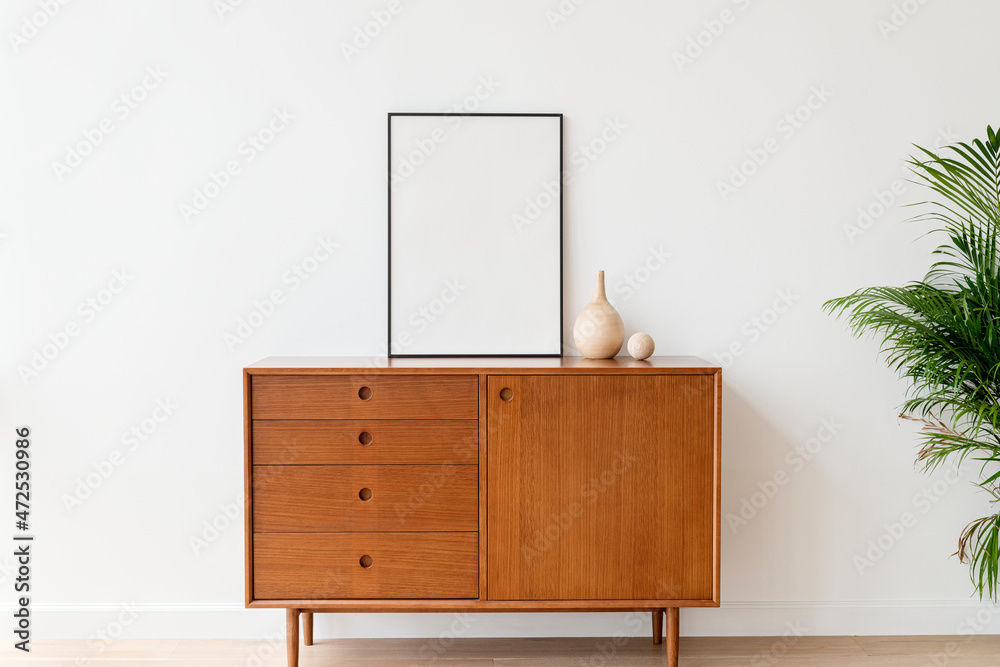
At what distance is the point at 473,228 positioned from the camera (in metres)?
2.41

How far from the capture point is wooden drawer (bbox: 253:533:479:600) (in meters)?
2.07

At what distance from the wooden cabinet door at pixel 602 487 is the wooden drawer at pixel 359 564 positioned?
110 millimetres

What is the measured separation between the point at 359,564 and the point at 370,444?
34 centimetres

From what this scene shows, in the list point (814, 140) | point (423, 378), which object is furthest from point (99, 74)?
point (814, 140)

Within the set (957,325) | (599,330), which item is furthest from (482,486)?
(957,325)

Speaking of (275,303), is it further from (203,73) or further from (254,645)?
(254,645)

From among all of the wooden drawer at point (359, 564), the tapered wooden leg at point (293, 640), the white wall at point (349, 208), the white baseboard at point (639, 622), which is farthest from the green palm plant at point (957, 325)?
the tapered wooden leg at point (293, 640)

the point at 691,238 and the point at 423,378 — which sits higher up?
the point at 691,238

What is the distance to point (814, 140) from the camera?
2.43m

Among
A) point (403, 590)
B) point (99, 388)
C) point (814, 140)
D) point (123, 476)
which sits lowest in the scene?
point (403, 590)

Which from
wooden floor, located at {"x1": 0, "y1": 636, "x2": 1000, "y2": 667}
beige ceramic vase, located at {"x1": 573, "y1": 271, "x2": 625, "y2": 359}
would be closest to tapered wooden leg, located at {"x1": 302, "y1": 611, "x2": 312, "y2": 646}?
wooden floor, located at {"x1": 0, "y1": 636, "x2": 1000, "y2": 667}

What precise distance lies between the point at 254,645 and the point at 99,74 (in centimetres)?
194

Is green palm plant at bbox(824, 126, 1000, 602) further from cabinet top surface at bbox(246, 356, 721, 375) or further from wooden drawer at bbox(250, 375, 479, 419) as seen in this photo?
wooden drawer at bbox(250, 375, 479, 419)

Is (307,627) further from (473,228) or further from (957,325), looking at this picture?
(957,325)
